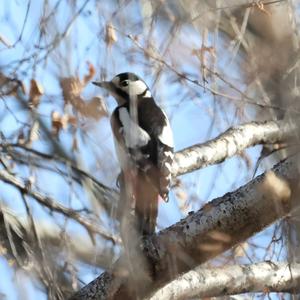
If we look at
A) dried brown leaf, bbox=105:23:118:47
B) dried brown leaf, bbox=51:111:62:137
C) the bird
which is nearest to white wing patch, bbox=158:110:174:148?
the bird

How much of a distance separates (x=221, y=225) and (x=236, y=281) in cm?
70

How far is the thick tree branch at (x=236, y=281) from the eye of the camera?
3.32m

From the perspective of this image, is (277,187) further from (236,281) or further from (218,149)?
(218,149)

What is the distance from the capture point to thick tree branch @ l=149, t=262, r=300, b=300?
332 cm

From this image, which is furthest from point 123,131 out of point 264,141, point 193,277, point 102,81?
point 102,81

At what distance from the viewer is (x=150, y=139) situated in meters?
4.32

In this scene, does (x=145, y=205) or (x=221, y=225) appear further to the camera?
(x=145, y=205)

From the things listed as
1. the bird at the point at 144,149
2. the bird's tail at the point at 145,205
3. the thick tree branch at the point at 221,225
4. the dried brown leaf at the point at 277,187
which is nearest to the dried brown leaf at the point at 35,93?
the bird at the point at 144,149

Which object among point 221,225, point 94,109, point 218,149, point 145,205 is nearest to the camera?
point 221,225

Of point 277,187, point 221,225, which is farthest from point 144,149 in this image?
point 277,187

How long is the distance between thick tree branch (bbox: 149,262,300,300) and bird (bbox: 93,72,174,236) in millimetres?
347

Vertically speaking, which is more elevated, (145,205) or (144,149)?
(144,149)

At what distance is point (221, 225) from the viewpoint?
9.20 ft

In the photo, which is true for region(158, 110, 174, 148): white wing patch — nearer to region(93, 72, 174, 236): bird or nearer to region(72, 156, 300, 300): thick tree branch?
region(93, 72, 174, 236): bird
